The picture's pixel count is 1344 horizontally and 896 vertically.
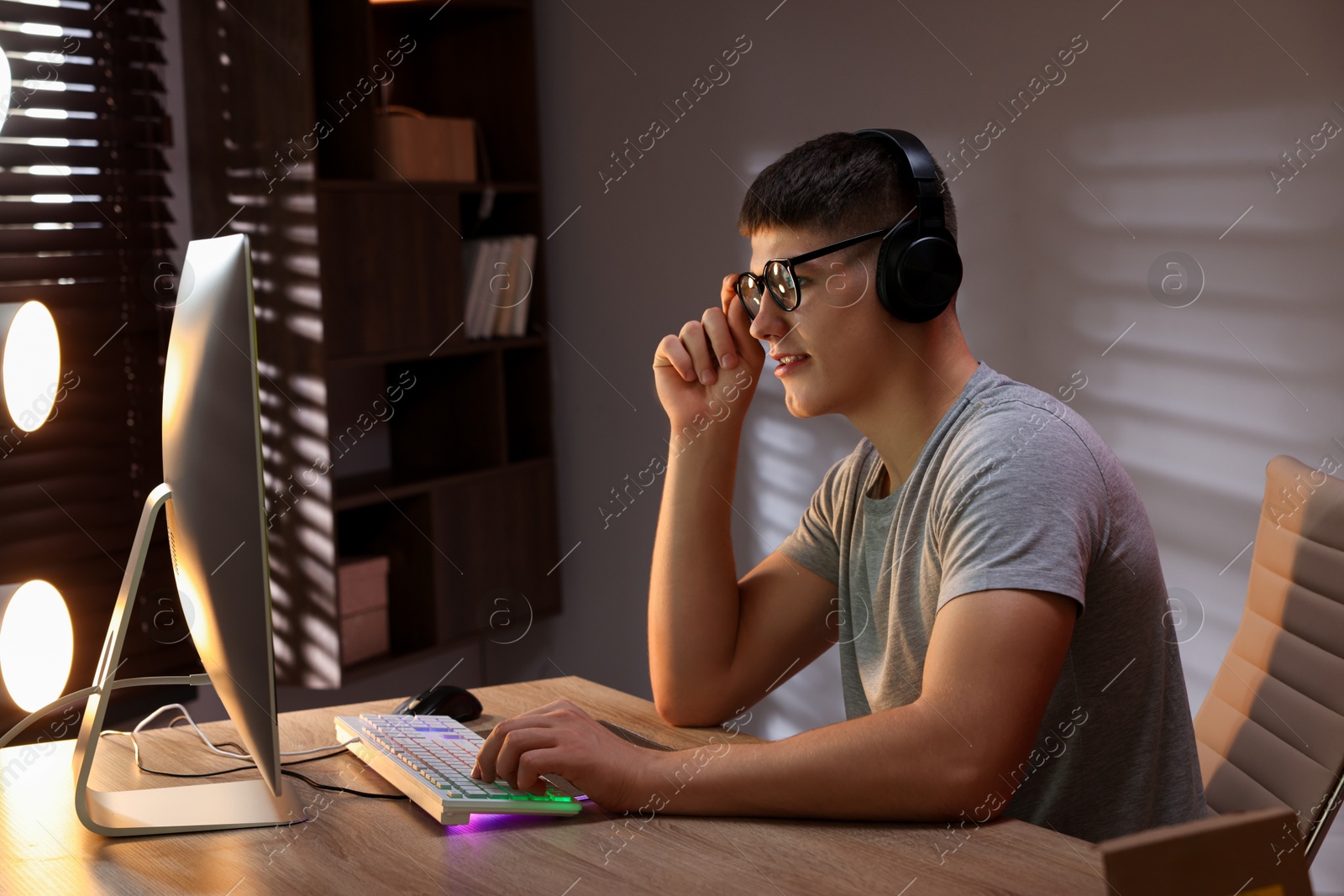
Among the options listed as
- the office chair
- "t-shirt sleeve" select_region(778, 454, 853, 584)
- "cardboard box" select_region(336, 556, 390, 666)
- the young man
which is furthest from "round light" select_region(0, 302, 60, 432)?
"cardboard box" select_region(336, 556, 390, 666)

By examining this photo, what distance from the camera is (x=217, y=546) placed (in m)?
0.93

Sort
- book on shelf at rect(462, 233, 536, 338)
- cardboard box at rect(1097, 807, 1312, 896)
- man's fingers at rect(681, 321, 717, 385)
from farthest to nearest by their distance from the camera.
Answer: book on shelf at rect(462, 233, 536, 338) → man's fingers at rect(681, 321, 717, 385) → cardboard box at rect(1097, 807, 1312, 896)

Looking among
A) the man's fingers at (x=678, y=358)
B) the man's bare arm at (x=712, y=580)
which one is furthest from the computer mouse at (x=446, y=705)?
the man's fingers at (x=678, y=358)

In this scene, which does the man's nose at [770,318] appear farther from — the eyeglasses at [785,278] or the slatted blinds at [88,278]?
the slatted blinds at [88,278]

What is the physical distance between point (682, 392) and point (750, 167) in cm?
146

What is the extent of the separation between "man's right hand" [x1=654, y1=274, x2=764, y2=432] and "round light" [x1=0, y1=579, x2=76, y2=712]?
2.42 feet

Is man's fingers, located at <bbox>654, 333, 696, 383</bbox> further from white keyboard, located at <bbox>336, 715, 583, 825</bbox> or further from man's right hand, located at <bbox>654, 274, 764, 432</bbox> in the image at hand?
white keyboard, located at <bbox>336, 715, 583, 825</bbox>

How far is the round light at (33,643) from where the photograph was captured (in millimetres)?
1167

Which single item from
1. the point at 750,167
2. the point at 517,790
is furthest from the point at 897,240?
the point at 750,167

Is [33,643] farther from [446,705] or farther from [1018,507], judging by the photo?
[1018,507]

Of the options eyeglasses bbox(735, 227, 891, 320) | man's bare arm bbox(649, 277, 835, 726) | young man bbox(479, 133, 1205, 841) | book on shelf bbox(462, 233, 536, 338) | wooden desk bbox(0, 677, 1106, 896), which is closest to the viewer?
wooden desk bbox(0, 677, 1106, 896)

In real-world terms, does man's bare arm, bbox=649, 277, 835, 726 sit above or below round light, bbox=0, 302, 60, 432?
below

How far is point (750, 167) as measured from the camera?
9.25 feet

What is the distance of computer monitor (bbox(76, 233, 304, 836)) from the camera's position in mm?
891
